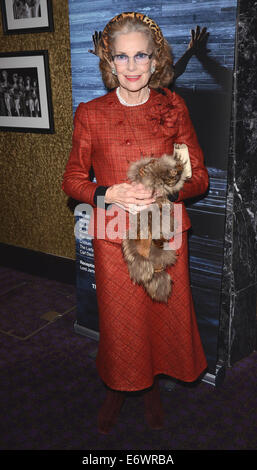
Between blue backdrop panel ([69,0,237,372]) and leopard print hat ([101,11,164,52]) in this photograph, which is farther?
blue backdrop panel ([69,0,237,372])

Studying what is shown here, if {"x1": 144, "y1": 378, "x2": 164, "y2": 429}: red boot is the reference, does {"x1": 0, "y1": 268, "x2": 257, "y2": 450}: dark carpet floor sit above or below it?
below

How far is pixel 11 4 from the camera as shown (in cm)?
341

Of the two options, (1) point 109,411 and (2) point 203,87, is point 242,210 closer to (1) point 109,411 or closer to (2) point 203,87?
(2) point 203,87

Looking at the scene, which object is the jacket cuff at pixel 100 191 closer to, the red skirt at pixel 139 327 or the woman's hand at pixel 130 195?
the woman's hand at pixel 130 195

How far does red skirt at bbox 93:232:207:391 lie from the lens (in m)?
2.00

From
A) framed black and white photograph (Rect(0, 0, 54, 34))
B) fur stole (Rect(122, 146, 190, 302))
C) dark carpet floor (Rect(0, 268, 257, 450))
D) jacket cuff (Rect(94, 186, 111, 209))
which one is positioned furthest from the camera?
framed black and white photograph (Rect(0, 0, 54, 34))

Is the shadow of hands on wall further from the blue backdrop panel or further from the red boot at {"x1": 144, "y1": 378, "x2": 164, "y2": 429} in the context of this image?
the red boot at {"x1": 144, "y1": 378, "x2": 164, "y2": 429}

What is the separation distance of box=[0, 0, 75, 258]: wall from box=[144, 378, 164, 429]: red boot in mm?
1835

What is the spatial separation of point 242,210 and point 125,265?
81 cm

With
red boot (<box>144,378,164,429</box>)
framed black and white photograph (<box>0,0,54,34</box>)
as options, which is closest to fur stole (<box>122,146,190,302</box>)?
red boot (<box>144,378,164,429</box>)

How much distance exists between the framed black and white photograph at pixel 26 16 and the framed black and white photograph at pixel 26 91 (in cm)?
19

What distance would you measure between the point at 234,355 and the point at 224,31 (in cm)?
188

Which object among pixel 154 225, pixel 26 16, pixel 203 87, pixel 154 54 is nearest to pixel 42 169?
pixel 26 16

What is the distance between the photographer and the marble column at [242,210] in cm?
203
